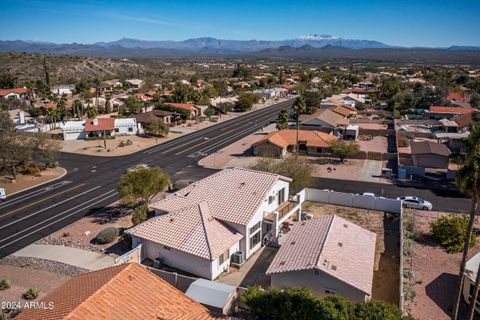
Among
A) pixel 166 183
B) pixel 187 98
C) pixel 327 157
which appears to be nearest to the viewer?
pixel 166 183

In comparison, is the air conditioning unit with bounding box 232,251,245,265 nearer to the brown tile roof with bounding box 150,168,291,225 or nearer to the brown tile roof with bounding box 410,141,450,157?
the brown tile roof with bounding box 150,168,291,225

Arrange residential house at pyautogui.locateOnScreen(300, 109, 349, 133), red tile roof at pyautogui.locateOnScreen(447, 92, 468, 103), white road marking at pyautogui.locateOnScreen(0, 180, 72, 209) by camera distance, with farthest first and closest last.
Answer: red tile roof at pyautogui.locateOnScreen(447, 92, 468, 103) → residential house at pyautogui.locateOnScreen(300, 109, 349, 133) → white road marking at pyautogui.locateOnScreen(0, 180, 72, 209)

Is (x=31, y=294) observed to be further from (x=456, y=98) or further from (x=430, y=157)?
(x=456, y=98)

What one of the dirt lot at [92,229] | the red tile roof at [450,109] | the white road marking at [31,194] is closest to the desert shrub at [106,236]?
the dirt lot at [92,229]

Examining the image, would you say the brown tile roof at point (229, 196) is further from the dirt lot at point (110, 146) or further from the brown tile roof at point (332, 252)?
the dirt lot at point (110, 146)

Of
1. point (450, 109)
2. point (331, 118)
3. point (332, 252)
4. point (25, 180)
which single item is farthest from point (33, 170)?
point (450, 109)

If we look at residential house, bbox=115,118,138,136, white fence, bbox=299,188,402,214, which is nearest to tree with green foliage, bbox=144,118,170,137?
residential house, bbox=115,118,138,136

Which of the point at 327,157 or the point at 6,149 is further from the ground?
the point at 6,149

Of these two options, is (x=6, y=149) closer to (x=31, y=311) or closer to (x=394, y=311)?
(x=31, y=311)

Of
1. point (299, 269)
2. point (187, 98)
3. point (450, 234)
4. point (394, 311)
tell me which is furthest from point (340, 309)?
point (187, 98)
